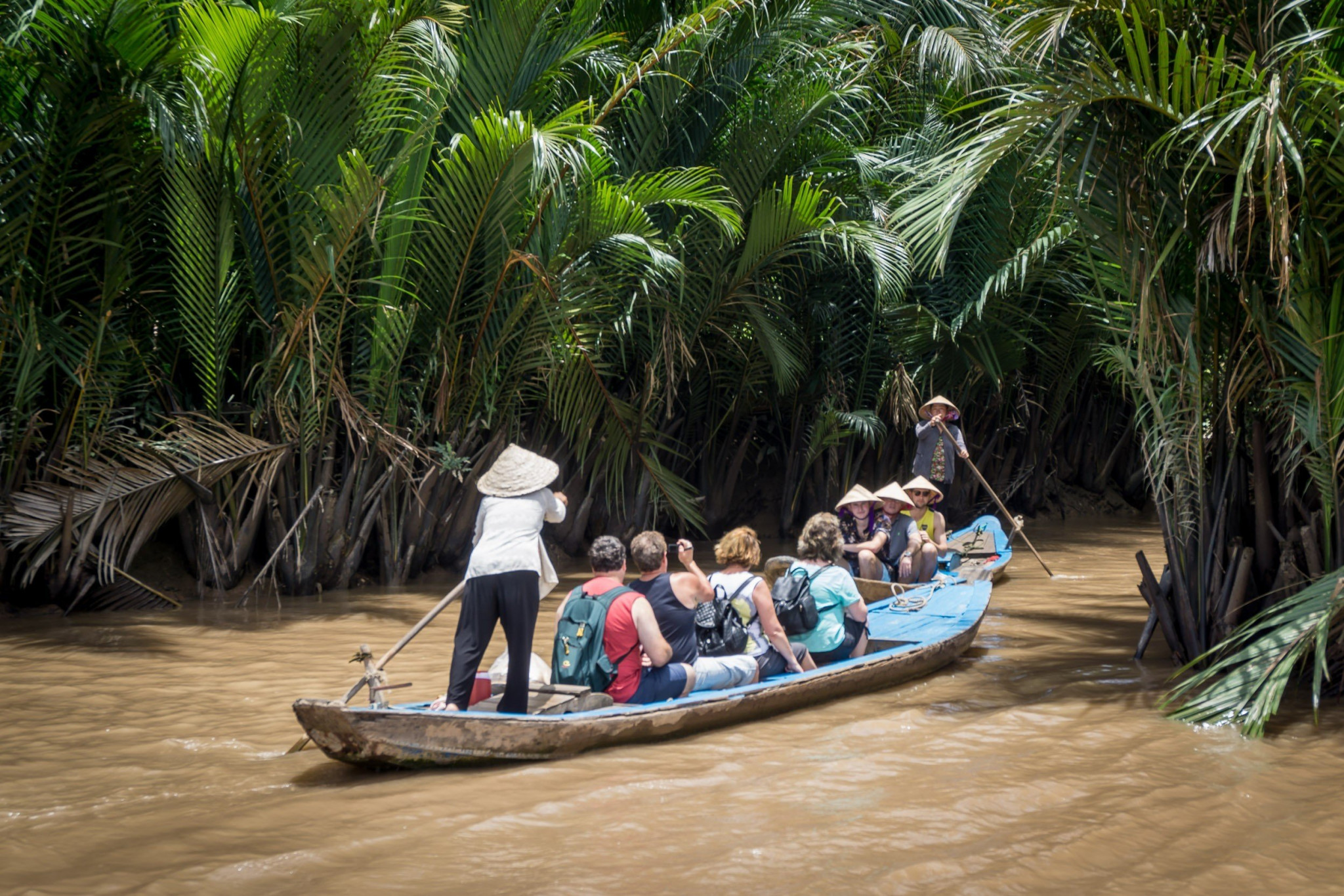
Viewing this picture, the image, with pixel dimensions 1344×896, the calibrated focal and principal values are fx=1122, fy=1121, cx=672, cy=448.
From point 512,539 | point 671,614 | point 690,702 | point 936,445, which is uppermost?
point 936,445

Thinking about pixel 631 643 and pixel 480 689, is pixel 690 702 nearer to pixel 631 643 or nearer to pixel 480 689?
pixel 631 643

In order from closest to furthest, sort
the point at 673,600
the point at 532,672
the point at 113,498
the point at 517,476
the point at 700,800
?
the point at 700,800
the point at 517,476
the point at 673,600
the point at 532,672
the point at 113,498

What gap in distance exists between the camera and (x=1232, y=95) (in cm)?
509

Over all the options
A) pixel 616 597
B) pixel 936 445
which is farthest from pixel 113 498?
pixel 936 445

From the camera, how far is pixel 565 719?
4809 millimetres

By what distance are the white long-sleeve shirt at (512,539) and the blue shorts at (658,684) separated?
643mm

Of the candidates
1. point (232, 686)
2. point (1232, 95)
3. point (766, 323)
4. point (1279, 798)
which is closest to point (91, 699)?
point (232, 686)

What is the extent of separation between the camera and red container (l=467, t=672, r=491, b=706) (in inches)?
206

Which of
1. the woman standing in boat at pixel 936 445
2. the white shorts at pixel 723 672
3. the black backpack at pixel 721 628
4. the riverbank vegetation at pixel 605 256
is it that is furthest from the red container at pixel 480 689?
the woman standing in boat at pixel 936 445

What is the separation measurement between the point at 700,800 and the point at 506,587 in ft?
4.20

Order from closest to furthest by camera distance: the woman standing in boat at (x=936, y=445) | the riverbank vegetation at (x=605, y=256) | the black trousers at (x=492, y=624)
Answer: the black trousers at (x=492, y=624) < the riverbank vegetation at (x=605, y=256) < the woman standing in boat at (x=936, y=445)

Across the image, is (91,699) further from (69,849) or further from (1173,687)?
(1173,687)

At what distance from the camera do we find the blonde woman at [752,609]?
5891 mm

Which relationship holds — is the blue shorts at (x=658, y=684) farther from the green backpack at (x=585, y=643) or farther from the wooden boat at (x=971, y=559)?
the wooden boat at (x=971, y=559)
